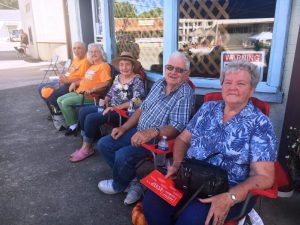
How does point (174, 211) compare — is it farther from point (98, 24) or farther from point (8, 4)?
point (8, 4)

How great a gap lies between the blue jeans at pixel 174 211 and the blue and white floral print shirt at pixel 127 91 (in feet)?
4.98

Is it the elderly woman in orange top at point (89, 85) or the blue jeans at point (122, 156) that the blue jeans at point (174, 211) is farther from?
the elderly woman in orange top at point (89, 85)

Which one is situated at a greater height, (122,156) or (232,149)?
(232,149)

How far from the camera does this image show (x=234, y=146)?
1.73 metres

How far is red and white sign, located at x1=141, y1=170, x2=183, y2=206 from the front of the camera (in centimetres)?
168

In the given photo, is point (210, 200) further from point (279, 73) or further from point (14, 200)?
point (14, 200)

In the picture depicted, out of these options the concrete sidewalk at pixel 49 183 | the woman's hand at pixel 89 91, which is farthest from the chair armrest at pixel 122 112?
the woman's hand at pixel 89 91

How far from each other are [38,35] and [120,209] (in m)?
14.2

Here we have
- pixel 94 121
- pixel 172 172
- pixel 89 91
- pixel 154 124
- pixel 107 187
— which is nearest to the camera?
pixel 172 172

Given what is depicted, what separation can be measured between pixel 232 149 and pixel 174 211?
1.74 ft

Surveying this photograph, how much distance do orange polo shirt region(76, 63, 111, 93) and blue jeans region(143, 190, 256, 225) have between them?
7.77 ft

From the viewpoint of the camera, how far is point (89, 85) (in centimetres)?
394

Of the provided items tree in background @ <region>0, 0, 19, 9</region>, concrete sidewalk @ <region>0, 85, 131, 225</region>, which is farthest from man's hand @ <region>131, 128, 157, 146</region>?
tree in background @ <region>0, 0, 19, 9</region>

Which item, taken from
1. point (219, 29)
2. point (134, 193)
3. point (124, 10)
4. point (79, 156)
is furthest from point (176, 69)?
point (124, 10)
